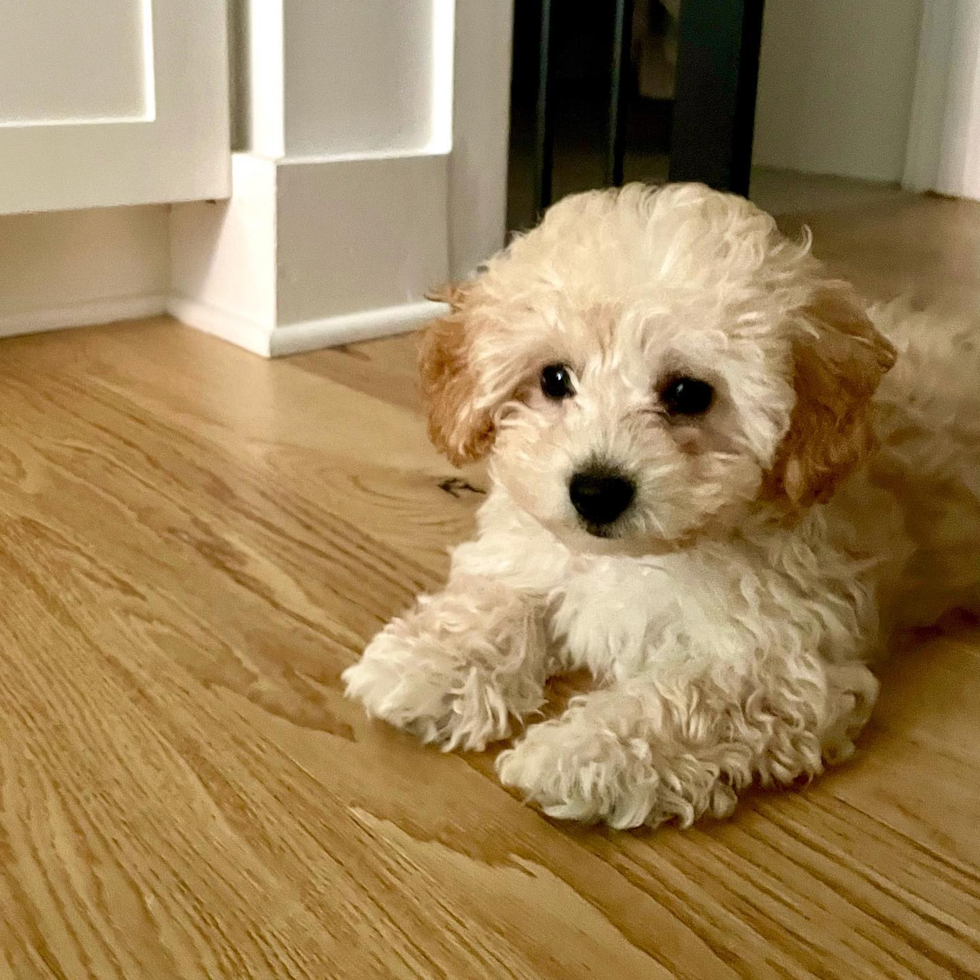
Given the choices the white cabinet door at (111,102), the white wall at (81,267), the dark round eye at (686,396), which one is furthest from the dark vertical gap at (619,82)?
the dark round eye at (686,396)

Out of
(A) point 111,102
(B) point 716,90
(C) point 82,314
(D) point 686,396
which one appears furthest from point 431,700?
(C) point 82,314

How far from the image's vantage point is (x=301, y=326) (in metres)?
2.06

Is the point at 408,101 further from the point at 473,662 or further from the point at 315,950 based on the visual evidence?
the point at 315,950

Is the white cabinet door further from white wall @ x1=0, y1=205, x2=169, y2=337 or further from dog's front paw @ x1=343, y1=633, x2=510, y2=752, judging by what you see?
dog's front paw @ x1=343, y1=633, x2=510, y2=752

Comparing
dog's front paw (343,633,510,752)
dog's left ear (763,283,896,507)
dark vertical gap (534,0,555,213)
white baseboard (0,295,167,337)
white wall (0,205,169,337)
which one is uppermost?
dark vertical gap (534,0,555,213)

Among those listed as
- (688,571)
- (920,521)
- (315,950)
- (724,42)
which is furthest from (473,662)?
(724,42)

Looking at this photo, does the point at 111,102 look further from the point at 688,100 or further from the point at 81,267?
the point at 688,100

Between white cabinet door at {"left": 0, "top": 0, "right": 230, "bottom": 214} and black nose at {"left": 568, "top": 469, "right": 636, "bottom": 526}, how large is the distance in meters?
1.31

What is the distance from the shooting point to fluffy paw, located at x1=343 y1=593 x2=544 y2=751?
0.98m

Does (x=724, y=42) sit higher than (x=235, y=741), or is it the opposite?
(x=724, y=42)

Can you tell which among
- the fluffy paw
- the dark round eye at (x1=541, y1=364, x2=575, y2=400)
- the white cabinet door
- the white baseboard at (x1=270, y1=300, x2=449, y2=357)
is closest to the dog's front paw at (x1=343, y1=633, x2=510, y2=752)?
the fluffy paw

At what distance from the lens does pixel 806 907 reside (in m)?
0.80

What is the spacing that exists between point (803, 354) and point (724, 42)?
103 cm

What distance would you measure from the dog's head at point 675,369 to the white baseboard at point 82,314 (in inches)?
54.5
